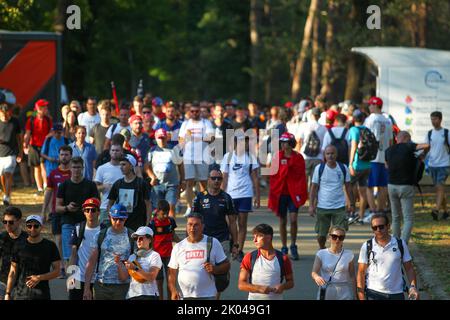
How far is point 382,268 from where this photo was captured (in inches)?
463

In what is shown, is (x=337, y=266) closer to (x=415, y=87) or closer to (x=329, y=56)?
(x=415, y=87)

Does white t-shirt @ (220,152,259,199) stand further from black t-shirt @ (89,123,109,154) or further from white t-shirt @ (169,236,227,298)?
white t-shirt @ (169,236,227,298)

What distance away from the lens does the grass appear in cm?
1593

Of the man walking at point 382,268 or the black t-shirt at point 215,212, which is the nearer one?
the man walking at point 382,268

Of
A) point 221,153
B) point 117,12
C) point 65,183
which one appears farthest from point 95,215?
point 117,12

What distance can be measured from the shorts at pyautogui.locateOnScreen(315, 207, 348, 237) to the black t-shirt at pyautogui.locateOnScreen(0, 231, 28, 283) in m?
5.51

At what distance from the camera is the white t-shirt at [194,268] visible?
→ 38.1ft

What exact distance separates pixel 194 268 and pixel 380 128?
34.1 feet

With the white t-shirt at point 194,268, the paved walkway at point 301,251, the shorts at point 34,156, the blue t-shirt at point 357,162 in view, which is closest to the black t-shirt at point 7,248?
the white t-shirt at point 194,268

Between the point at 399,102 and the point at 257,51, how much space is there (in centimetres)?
2991

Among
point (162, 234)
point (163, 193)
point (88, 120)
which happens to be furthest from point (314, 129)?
point (162, 234)

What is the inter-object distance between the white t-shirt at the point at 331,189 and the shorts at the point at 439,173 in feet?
17.7

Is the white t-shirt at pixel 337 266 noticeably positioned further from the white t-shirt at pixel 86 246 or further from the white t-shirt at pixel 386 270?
the white t-shirt at pixel 86 246
